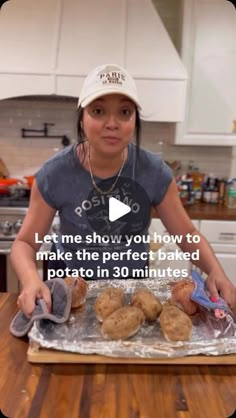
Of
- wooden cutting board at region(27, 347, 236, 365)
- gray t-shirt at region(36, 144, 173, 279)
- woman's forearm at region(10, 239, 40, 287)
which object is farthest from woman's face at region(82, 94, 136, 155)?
wooden cutting board at region(27, 347, 236, 365)

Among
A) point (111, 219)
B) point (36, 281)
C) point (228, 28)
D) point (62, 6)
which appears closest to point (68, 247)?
point (111, 219)

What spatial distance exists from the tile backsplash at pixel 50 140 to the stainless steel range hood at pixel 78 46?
0.37 meters

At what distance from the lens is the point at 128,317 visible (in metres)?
0.66

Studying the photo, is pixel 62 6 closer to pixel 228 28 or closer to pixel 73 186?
pixel 228 28

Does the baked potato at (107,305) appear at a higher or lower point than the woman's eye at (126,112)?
lower

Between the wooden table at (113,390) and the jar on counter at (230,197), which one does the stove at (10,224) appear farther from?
the wooden table at (113,390)

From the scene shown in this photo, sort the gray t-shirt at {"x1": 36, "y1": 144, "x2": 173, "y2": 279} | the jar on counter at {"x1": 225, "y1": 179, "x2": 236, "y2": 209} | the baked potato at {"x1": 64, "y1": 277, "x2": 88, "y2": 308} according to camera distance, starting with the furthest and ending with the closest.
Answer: the jar on counter at {"x1": 225, "y1": 179, "x2": 236, "y2": 209} < the gray t-shirt at {"x1": 36, "y1": 144, "x2": 173, "y2": 279} < the baked potato at {"x1": 64, "y1": 277, "x2": 88, "y2": 308}

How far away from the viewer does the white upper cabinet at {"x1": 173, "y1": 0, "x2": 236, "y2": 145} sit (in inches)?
79.8

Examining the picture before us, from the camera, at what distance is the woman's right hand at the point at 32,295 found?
2.41ft

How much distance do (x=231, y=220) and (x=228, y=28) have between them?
101 cm

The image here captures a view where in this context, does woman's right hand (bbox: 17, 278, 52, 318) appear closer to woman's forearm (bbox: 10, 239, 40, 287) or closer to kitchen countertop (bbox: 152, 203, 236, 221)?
woman's forearm (bbox: 10, 239, 40, 287)

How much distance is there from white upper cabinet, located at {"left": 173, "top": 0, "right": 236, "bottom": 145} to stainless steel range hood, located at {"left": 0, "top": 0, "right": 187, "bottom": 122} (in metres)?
0.13

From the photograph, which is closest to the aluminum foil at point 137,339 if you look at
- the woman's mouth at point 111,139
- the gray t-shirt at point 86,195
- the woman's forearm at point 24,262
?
the woman's forearm at point 24,262

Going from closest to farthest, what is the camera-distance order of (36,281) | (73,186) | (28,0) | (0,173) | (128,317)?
(128,317) → (36,281) → (73,186) → (28,0) → (0,173)
